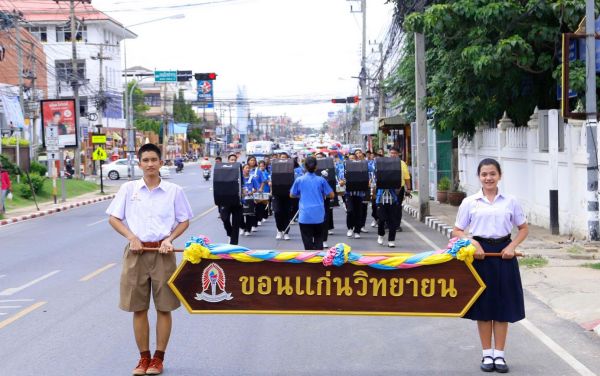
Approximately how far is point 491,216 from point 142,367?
2.99 metres

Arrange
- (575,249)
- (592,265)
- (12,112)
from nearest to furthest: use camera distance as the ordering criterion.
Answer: (592,265), (575,249), (12,112)

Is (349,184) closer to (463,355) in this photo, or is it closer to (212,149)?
(463,355)

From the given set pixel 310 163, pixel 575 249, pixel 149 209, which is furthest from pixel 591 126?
pixel 149 209

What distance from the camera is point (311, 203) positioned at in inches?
481

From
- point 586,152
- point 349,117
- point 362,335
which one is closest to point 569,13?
point 586,152

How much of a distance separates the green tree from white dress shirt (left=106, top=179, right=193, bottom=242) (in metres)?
11.8

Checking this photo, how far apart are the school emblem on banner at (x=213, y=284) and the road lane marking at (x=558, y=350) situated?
9.45 feet

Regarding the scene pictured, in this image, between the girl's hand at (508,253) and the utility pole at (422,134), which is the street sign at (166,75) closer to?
the utility pole at (422,134)

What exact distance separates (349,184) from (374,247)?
2.10 m

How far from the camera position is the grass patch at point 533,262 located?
1276 centimetres

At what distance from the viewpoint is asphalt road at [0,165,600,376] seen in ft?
22.9

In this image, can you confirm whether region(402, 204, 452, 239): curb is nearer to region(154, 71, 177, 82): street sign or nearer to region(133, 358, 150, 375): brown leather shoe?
region(133, 358, 150, 375): brown leather shoe

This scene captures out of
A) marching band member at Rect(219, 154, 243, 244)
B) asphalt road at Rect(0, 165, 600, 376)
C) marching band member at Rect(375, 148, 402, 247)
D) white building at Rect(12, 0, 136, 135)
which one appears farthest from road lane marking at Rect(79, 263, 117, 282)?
white building at Rect(12, 0, 136, 135)

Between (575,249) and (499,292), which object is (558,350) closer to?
(499,292)
